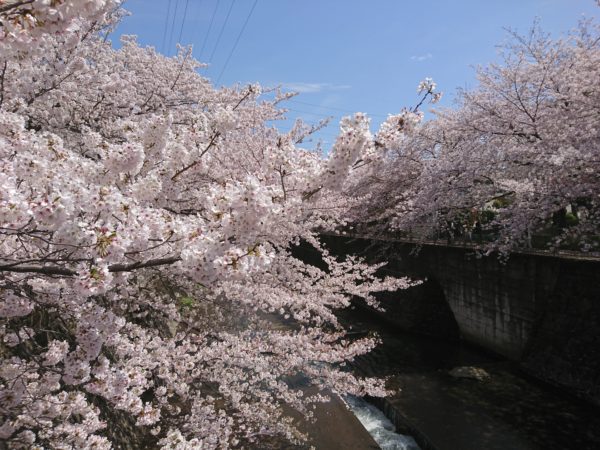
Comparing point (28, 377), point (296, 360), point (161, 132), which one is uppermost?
point (161, 132)

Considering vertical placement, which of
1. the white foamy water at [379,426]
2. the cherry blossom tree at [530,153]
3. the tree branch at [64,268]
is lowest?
the white foamy water at [379,426]

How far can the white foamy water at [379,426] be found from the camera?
328 inches

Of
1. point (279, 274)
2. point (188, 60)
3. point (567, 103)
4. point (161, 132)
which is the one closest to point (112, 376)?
point (161, 132)

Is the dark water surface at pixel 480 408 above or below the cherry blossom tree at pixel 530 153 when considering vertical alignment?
below

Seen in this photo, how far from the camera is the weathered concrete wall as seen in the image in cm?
950

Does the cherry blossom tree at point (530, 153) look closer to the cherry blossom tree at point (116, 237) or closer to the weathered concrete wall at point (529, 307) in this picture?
the weathered concrete wall at point (529, 307)

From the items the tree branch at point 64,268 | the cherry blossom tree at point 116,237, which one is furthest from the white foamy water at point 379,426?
the tree branch at point 64,268

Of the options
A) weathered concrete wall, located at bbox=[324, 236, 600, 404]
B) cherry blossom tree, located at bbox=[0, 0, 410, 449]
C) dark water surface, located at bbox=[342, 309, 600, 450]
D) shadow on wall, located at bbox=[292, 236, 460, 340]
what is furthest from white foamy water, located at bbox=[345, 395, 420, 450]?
shadow on wall, located at bbox=[292, 236, 460, 340]

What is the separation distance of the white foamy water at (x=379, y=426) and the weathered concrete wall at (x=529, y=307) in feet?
14.7

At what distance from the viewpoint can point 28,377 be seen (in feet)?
12.5

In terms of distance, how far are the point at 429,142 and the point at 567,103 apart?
5808 millimetres

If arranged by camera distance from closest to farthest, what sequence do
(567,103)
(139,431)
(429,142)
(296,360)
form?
1. (139,431)
2. (296,360)
3. (567,103)
4. (429,142)

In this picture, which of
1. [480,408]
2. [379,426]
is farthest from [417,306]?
[379,426]

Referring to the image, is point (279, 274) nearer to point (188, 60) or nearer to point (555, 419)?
point (188, 60)
